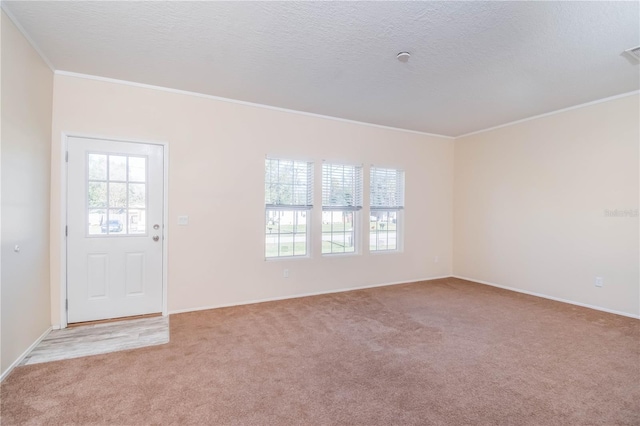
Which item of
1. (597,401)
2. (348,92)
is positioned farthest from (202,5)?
(597,401)

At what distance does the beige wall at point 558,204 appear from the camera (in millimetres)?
3797

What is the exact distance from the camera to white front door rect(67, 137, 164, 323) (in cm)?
332

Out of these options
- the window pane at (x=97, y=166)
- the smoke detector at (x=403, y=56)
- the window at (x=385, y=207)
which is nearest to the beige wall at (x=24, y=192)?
the window pane at (x=97, y=166)

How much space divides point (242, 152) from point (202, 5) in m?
2.06

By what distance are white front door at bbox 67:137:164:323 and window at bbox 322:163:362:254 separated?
2.30m

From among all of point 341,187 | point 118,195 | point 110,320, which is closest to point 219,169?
point 118,195

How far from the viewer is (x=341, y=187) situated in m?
4.89

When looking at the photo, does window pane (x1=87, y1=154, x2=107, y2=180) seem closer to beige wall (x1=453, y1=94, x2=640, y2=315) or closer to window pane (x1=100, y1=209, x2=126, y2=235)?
window pane (x1=100, y1=209, x2=126, y2=235)

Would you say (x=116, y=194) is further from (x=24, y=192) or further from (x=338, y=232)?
(x=338, y=232)

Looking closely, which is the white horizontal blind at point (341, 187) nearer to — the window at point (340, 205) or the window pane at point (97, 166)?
the window at point (340, 205)

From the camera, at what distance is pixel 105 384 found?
2.24 metres

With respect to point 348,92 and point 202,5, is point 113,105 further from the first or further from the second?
point 348,92

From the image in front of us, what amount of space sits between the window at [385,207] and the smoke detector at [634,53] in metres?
3.07

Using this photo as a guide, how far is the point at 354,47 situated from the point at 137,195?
2.91m
